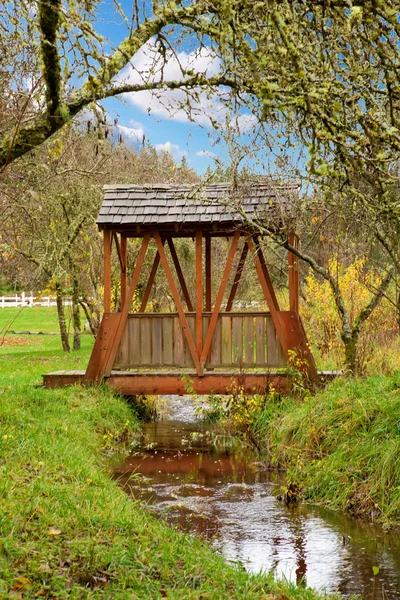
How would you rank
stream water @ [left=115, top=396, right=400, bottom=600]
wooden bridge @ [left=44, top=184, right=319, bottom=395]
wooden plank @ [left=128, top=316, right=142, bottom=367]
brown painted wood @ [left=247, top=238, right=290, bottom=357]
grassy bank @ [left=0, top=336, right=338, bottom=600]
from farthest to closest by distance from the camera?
wooden plank @ [left=128, top=316, right=142, bottom=367], wooden bridge @ [left=44, top=184, right=319, bottom=395], brown painted wood @ [left=247, top=238, right=290, bottom=357], stream water @ [left=115, top=396, right=400, bottom=600], grassy bank @ [left=0, top=336, right=338, bottom=600]

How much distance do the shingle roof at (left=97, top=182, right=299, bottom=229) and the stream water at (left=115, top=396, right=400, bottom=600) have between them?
3.75m

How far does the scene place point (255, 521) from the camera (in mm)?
8070

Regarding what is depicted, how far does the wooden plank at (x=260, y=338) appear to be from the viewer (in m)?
13.1

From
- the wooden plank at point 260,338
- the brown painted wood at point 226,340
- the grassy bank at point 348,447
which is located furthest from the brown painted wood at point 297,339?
the grassy bank at point 348,447

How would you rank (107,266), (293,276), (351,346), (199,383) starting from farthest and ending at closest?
(107,266)
(199,383)
(293,276)
(351,346)

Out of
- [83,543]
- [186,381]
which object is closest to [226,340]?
[186,381]

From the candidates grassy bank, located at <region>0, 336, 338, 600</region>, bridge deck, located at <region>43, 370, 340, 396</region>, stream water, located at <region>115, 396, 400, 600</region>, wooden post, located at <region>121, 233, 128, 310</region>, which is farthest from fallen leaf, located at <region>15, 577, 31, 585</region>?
wooden post, located at <region>121, 233, 128, 310</region>

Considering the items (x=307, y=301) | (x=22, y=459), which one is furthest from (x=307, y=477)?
(x=307, y=301)

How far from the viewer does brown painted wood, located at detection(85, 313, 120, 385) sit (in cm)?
1340

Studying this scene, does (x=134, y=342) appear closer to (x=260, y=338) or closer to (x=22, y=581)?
(x=260, y=338)

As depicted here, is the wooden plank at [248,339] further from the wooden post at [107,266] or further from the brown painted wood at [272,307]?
the wooden post at [107,266]

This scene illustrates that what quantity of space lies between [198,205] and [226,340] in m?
2.38

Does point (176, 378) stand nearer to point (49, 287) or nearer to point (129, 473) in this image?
point (129, 473)

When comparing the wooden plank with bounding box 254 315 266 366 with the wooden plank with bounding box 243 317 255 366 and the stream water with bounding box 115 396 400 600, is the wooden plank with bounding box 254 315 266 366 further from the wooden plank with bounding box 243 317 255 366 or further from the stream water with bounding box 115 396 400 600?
the stream water with bounding box 115 396 400 600
